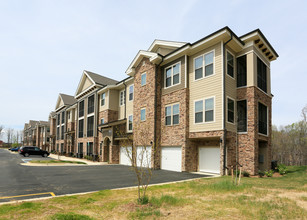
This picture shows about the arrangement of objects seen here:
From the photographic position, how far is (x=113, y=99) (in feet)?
90.3

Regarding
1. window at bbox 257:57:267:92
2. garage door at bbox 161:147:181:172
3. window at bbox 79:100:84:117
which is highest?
window at bbox 257:57:267:92

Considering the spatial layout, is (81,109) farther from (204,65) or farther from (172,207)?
(172,207)

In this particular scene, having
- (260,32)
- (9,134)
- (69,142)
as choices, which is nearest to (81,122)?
(69,142)

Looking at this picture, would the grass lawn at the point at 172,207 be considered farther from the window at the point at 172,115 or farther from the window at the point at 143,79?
the window at the point at 143,79

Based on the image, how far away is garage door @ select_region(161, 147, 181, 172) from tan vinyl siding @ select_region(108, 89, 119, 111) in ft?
36.9

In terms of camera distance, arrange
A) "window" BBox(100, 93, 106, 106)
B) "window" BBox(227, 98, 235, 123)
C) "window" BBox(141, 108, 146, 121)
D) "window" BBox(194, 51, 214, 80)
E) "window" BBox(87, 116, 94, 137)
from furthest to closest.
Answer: "window" BBox(87, 116, 94, 137) → "window" BBox(100, 93, 106, 106) → "window" BBox(141, 108, 146, 121) → "window" BBox(194, 51, 214, 80) → "window" BBox(227, 98, 235, 123)

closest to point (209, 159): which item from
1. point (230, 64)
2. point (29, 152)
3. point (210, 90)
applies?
point (210, 90)

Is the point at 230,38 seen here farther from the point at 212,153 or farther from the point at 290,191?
the point at 290,191

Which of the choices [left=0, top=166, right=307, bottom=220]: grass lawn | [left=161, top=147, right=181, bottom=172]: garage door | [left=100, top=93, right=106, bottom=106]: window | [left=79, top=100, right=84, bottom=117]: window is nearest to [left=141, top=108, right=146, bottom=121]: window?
[left=161, top=147, right=181, bottom=172]: garage door

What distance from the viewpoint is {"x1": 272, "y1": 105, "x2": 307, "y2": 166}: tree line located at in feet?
102

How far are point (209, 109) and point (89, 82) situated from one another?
22.5 meters

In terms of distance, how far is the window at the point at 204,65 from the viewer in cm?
1576

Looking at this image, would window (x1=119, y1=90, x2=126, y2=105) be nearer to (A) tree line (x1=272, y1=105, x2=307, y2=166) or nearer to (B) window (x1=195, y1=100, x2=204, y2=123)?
(B) window (x1=195, y1=100, x2=204, y2=123)

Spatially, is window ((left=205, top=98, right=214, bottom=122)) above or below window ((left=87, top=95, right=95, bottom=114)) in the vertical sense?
below
